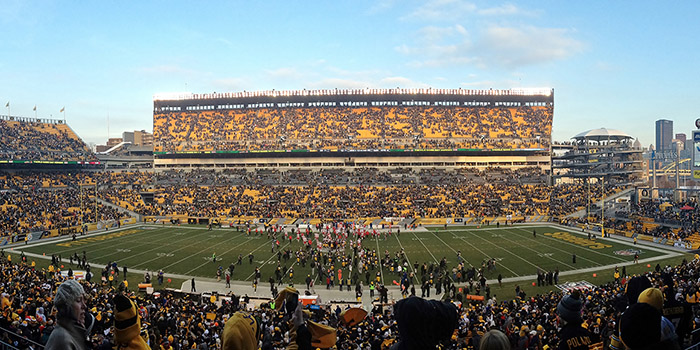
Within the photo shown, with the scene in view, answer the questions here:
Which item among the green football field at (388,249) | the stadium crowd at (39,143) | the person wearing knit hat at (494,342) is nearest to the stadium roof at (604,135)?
the green football field at (388,249)

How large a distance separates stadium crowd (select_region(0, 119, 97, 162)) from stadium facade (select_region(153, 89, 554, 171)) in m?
13.6

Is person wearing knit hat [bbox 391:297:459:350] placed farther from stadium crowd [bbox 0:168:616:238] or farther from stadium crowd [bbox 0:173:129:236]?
stadium crowd [bbox 0:168:616:238]

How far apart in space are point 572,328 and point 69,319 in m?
4.51

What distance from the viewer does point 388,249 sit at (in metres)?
34.8

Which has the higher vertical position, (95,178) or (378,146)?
(378,146)

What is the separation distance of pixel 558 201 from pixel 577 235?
1792cm

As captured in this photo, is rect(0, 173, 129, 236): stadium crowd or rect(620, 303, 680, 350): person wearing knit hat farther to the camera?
rect(0, 173, 129, 236): stadium crowd

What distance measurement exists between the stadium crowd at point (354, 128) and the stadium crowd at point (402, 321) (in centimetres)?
Result: 5498

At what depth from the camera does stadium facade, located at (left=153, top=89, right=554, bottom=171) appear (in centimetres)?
7531

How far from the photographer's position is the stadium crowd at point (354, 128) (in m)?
77.3

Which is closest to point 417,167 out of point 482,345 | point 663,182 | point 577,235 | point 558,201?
point 558,201

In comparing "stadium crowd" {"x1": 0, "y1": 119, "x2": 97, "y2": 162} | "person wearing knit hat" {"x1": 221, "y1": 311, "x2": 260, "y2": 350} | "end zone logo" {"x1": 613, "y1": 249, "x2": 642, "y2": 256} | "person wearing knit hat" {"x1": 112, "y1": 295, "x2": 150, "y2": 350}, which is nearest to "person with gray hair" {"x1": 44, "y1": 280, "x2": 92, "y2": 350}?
"person wearing knit hat" {"x1": 112, "y1": 295, "x2": 150, "y2": 350}

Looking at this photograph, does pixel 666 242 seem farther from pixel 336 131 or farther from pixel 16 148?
pixel 16 148

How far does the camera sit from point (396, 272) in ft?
89.4
